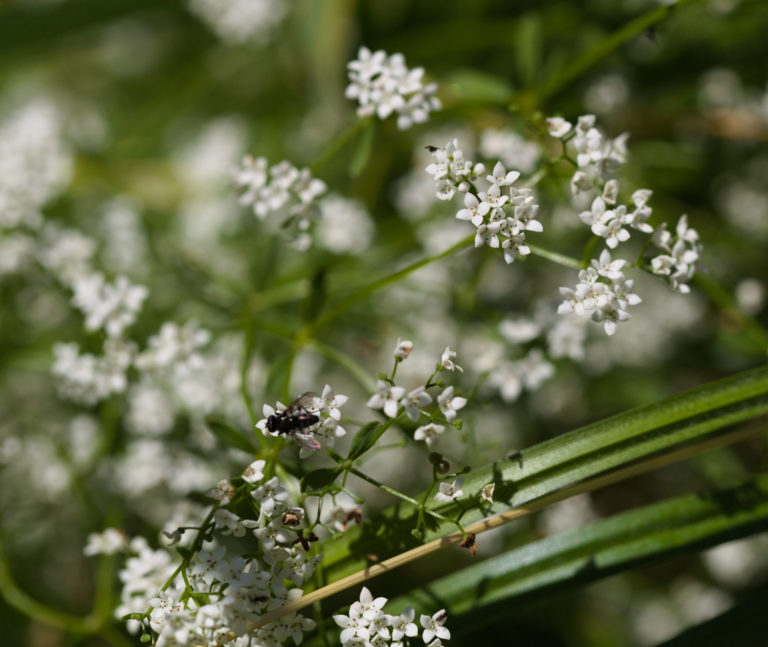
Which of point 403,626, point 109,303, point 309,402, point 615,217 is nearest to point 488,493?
point 403,626

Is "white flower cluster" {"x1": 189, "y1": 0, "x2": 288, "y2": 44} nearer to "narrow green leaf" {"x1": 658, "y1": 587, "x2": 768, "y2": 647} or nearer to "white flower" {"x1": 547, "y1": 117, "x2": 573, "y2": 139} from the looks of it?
"white flower" {"x1": 547, "y1": 117, "x2": 573, "y2": 139}

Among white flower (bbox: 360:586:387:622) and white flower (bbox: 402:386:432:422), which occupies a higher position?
white flower (bbox: 402:386:432:422)

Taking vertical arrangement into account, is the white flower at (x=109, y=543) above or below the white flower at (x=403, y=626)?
above

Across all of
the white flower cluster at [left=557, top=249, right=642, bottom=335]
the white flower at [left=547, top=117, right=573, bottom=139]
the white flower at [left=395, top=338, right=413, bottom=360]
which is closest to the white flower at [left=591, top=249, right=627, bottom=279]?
the white flower cluster at [left=557, top=249, right=642, bottom=335]

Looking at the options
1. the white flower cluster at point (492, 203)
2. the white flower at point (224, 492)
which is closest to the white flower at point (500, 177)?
the white flower cluster at point (492, 203)

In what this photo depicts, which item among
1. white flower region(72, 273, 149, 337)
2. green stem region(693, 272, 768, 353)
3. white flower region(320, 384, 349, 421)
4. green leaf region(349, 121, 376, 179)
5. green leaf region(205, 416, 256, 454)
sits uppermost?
green leaf region(349, 121, 376, 179)

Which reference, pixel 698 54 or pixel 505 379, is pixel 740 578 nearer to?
pixel 505 379

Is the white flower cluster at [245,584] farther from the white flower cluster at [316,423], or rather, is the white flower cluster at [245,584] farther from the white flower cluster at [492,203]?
the white flower cluster at [492,203]
